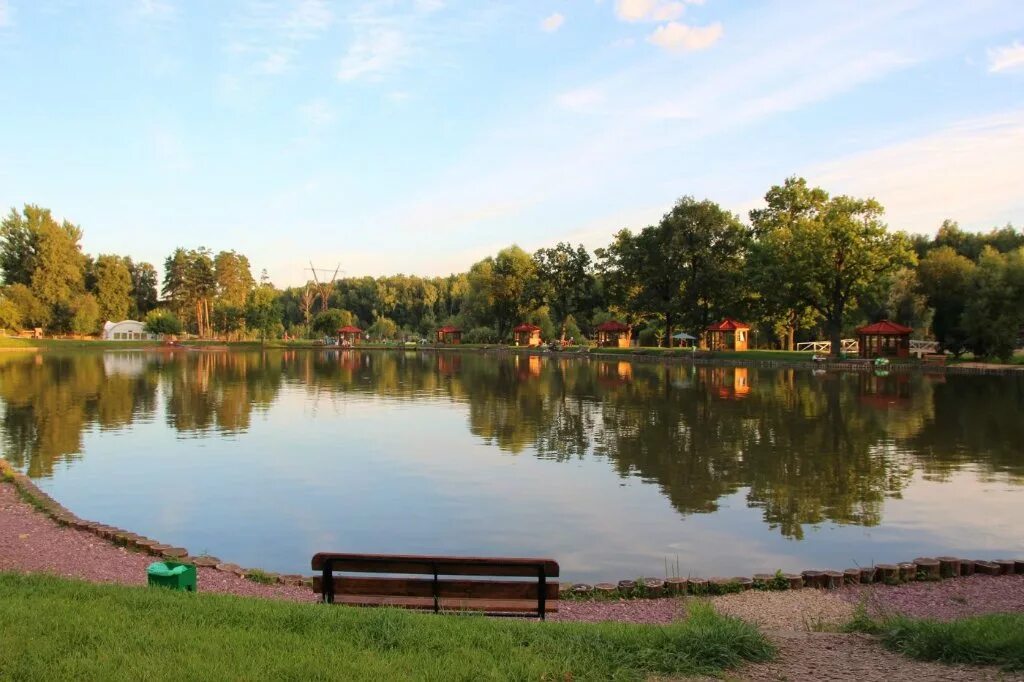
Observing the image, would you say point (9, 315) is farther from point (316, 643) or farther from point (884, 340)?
point (316, 643)

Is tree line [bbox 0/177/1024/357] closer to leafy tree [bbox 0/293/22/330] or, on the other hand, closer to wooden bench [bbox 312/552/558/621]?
leafy tree [bbox 0/293/22/330]

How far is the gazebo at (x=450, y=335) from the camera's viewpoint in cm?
9213

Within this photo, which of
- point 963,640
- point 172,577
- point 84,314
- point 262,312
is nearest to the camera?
point 963,640

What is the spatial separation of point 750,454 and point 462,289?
94.2m

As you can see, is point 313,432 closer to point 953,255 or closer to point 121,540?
point 121,540

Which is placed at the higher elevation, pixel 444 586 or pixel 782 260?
pixel 782 260

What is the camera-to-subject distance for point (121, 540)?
9125mm

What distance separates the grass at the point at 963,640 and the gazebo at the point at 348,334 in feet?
293

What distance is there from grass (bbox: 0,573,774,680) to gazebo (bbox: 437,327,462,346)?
284 feet

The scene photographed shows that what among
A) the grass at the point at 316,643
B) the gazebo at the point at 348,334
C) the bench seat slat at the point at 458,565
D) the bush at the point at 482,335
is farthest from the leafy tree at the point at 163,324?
the bench seat slat at the point at 458,565

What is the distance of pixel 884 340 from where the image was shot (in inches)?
1962

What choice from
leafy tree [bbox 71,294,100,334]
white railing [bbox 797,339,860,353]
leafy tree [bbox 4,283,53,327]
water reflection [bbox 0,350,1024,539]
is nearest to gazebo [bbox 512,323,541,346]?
white railing [bbox 797,339,860,353]

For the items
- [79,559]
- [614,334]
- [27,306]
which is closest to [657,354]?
[614,334]

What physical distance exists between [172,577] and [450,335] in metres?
86.6
